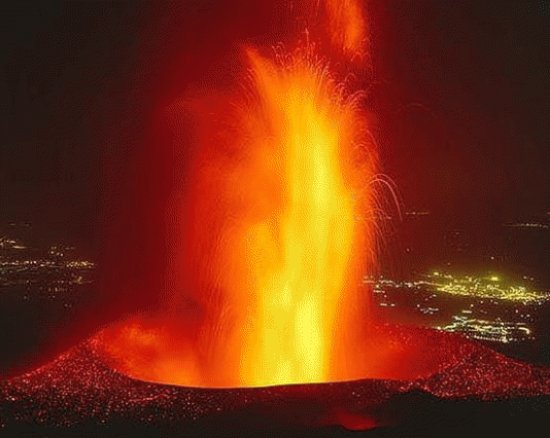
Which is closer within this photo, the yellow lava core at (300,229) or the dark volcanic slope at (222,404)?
the dark volcanic slope at (222,404)

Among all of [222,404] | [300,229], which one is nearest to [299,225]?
[300,229]

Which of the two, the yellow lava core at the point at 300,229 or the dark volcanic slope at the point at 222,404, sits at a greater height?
the yellow lava core at the point at 300,229

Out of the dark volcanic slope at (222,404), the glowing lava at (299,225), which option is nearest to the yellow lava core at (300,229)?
the glowing lava at (299,225)

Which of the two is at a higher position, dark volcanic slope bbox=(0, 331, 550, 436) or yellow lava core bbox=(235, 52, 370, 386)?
yellow lava core bbox=(235, 52, 370, 386)

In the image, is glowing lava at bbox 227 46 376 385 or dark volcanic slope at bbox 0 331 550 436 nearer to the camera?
dark volcanic slope at bbox 0 331 550 436

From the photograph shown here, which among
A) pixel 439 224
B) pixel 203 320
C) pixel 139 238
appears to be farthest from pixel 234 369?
pixel 439 224

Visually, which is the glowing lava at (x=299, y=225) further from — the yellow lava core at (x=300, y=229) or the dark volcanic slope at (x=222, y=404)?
the dark volcanic slope at (x=222, y=404)

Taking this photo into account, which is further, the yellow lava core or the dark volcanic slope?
the yellow lava core

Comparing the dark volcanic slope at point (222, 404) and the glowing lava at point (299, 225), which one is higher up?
the glowing lava at point (299, 225)

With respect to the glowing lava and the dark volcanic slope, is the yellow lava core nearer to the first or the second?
the glowing lava

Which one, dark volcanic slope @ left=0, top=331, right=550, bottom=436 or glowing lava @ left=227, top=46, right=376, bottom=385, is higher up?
glowing lava @ left=227, top=46, right=376, bottom=385

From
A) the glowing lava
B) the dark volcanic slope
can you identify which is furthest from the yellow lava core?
the dark volcanic slope
